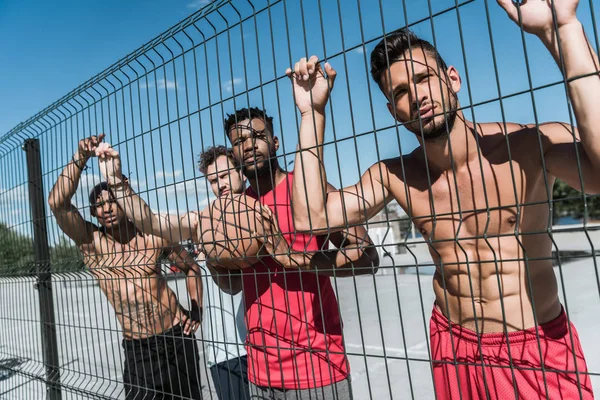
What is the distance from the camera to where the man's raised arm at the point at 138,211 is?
9.55 feet

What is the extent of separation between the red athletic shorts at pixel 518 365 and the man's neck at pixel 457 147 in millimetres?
664

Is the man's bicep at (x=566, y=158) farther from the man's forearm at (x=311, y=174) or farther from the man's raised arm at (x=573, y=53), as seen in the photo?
the man's forearm at (x=311, y=174)

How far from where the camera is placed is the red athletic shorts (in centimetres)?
180

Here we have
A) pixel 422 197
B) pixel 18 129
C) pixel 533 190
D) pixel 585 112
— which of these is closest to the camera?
pixel 585 112

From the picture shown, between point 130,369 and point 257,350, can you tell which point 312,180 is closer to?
point 257,350

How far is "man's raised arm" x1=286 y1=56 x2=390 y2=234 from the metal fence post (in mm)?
3139

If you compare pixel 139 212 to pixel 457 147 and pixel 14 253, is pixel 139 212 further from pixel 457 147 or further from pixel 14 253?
pixel 14 253

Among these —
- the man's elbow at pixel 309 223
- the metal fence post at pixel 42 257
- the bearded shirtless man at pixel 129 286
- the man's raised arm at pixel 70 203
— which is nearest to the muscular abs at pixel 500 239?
the man's elbow at pixel 309 223

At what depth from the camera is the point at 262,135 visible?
8.68 ft

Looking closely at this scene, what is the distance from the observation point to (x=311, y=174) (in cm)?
213

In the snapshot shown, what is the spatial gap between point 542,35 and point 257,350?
189cm

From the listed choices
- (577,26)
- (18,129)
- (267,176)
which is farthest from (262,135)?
(18,129)

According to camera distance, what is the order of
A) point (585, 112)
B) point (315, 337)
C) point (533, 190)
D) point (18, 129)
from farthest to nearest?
1. point (18, 129)
2. point (315, 337)
3. point (533, 190)
4. point (585, 112)

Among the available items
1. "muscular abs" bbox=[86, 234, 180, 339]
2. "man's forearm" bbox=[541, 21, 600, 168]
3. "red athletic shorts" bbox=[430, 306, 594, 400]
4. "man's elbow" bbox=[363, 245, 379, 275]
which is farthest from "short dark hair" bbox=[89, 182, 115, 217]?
"man's forearm" bbox=[541, 21, 600, 168]
